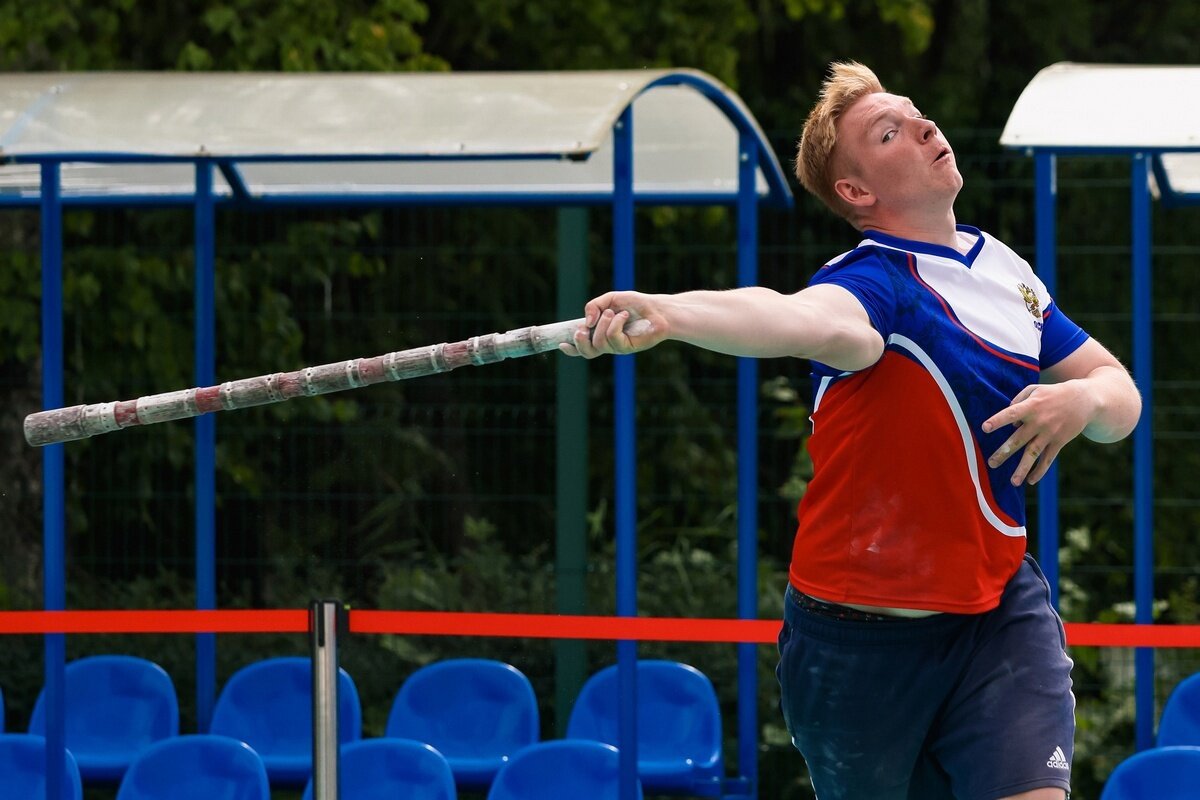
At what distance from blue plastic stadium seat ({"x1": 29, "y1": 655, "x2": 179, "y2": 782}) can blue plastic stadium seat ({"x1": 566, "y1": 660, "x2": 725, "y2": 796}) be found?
1.39 m

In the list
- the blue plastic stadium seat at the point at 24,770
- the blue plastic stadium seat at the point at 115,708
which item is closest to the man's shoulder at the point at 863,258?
the blue plastic stadium seat at the point at 24,770

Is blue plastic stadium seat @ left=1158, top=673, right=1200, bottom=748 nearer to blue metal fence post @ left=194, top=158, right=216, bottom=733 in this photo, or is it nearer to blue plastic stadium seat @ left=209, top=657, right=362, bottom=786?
blue plastic stadium seat @ left=209, top=657, right=362, bottom=786

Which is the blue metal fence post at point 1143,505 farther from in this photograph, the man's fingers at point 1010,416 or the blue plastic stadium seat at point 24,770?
the blue plastic stadium seat at point 24,770

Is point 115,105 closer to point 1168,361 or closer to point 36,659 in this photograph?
point 36,659

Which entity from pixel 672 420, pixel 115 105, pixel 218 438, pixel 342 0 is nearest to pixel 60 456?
pixel 115 105

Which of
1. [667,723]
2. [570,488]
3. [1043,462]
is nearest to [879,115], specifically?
[1043,462]

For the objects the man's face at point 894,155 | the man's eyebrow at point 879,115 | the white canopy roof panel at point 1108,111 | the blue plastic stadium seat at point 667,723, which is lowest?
the blue plastic stadium seat at point 667,723

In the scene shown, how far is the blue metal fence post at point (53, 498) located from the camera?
16.3 ft

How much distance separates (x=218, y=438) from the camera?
7656 millimetres

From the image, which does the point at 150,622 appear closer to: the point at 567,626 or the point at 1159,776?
the point at 567,626

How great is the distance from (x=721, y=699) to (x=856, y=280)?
4764mm

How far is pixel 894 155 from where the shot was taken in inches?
115

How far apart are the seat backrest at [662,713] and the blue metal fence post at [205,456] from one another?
1.23 m

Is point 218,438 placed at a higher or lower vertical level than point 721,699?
higher
